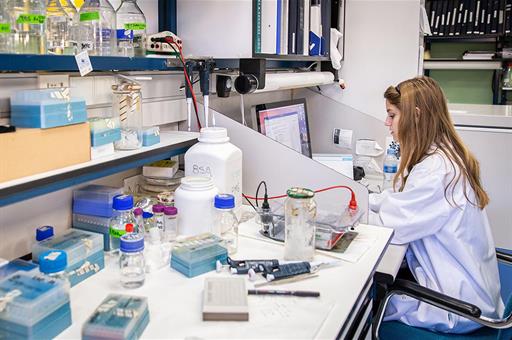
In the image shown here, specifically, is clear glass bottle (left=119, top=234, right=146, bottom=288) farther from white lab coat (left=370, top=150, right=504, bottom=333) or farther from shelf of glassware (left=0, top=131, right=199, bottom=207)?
white lab coat (left=370, top=150, right=504, bottom=333)

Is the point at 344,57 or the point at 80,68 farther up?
the point at 344,57

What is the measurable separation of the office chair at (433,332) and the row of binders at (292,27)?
3.02ft

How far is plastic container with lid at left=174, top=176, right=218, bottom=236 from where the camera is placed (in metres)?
1.36

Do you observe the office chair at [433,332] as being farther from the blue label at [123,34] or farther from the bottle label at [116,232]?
the blue label at [123,34]

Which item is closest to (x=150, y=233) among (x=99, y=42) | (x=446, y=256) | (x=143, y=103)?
(x=143, y=103)

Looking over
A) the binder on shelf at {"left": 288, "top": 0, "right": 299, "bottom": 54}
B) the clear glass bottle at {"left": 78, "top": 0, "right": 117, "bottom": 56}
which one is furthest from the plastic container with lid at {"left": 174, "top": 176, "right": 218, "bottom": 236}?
the binder on shelf at {"left": 288, "top": 0, "right": 299, "bottom": 54}

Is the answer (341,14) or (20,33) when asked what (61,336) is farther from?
(341,14)

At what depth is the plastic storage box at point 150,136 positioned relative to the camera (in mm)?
1443

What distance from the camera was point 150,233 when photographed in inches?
52.8

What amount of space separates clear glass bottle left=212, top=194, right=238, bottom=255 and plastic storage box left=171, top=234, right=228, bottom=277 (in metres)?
0.05

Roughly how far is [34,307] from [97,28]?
831 millimetres

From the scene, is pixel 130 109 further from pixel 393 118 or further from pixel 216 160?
pixel 393 118

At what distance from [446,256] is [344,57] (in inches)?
61.1

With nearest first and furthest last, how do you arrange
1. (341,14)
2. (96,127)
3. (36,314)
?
(36,314), (96,127), (341,14)
